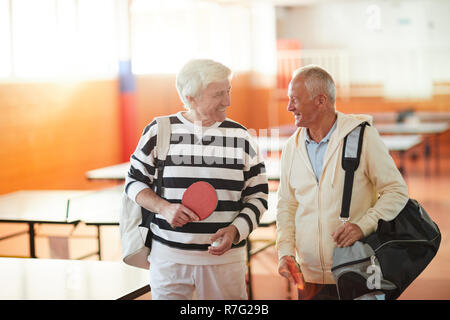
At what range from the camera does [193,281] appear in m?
2.09

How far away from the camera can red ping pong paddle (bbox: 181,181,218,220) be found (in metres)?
2.00

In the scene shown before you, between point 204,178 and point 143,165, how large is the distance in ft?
0.73

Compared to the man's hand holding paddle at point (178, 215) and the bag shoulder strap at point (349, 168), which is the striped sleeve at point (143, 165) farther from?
the bag shoulder strap at point (349, 168)

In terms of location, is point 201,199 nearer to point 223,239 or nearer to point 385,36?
point 223,239

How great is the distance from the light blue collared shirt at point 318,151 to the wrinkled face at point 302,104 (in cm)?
7

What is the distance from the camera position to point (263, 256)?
558cm

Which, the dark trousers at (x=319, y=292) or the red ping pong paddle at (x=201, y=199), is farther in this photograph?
the dark trousers at (x=319, y=292)

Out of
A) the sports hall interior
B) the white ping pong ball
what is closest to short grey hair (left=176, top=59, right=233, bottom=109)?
the white ping pong ball

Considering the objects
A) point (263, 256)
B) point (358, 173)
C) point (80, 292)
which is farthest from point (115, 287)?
point (263, 256)

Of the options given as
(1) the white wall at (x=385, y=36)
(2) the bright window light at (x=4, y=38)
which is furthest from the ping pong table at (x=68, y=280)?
(1) the white wall at (x=385, y=36)

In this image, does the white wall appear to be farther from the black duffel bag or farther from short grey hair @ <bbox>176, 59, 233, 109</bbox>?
short grey hair @ <bbox>176, 59, 233, 109</bbox>

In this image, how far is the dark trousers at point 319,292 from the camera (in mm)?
2206

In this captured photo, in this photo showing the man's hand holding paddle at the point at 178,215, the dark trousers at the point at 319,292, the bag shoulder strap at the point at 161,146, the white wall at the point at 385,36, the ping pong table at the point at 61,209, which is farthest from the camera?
the white wall at the point at 385,36
